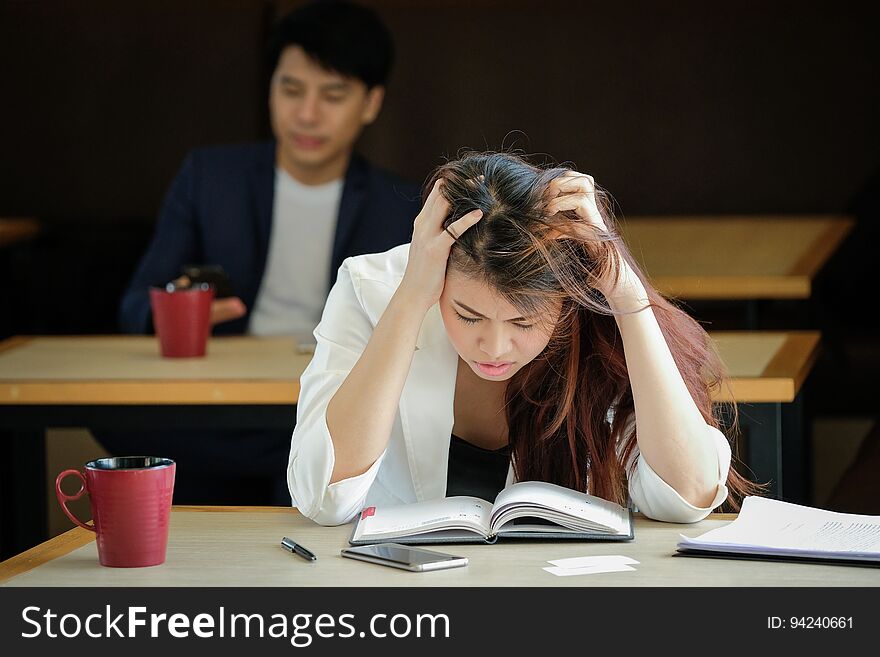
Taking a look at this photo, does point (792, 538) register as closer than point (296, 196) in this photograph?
Yes

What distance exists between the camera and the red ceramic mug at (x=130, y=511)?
1.09 metres

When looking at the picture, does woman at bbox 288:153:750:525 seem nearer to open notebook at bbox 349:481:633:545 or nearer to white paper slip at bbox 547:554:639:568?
open notebook at bbox 349:481:633:545

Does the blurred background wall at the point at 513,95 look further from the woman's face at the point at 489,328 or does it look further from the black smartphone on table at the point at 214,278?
the woman's face at the point at 489,328

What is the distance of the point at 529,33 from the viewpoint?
423cm

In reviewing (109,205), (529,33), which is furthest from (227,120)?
(529,33)

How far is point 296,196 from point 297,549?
5.72 ft

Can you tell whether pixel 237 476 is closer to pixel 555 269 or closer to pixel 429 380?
pixel 429 380

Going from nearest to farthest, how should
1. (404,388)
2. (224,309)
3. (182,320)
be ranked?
(404,388)
(182,320)
(224,309)

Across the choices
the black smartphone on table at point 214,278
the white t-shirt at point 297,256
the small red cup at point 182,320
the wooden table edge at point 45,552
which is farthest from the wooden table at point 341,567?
the white t-shirt at point 297,256

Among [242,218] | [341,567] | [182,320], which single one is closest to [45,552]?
[341,567]

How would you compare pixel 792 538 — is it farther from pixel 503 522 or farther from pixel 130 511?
pixel 130 511

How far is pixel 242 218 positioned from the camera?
2.77m

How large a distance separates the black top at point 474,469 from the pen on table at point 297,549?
376 mm

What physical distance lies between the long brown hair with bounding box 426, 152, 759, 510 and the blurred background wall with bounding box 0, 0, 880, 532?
108 inches
